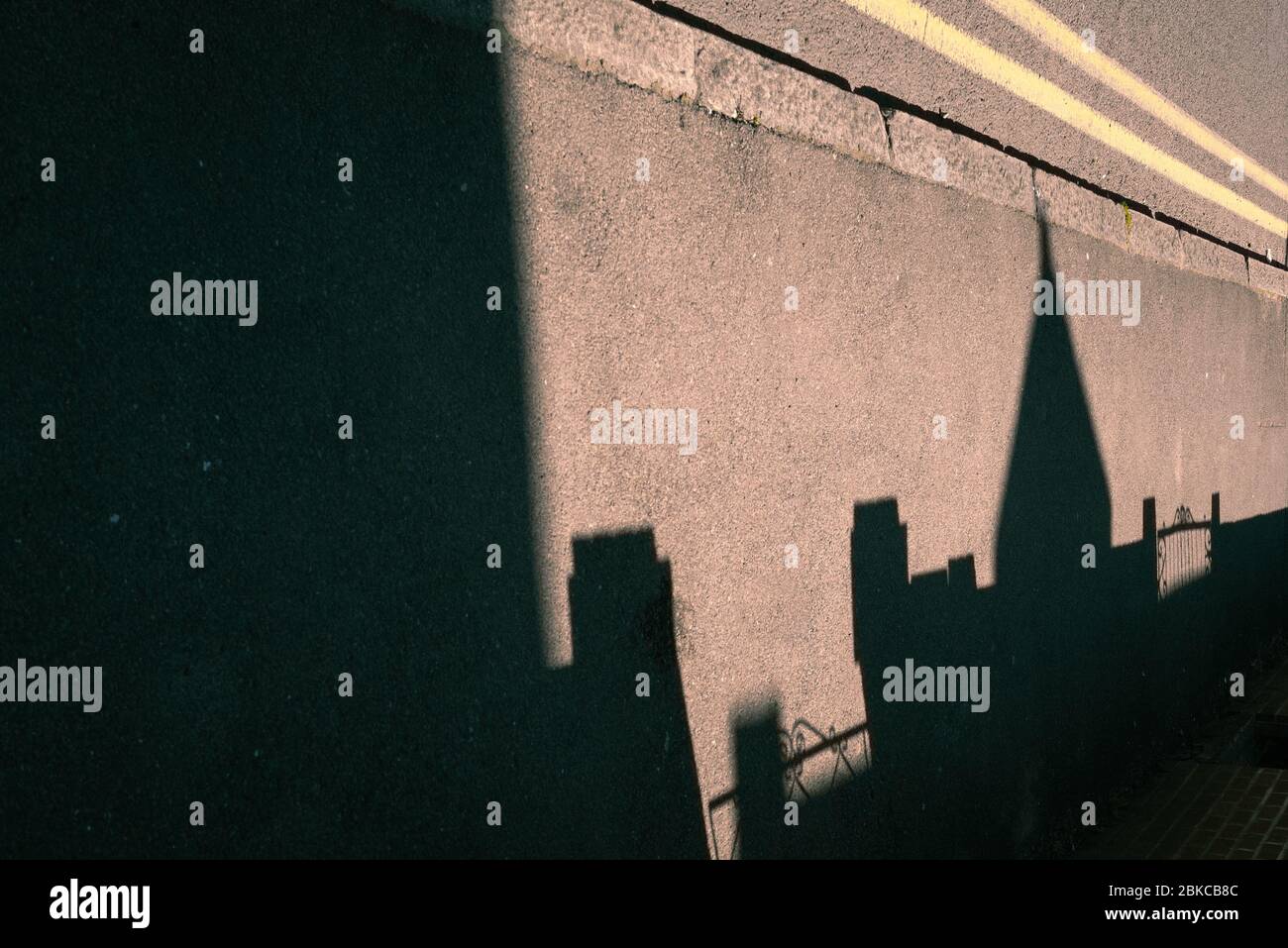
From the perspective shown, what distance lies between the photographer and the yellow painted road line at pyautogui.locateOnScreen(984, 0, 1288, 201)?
754cm

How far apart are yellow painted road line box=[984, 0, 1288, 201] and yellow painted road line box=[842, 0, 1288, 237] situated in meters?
0.29

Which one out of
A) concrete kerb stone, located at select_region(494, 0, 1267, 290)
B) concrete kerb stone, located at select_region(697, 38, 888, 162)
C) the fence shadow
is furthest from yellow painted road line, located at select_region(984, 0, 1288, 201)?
concrete kerb stone, located at select_region(697, 38, 888, 162)

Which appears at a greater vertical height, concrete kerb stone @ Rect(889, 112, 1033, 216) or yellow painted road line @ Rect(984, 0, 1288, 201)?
Result: yellow painted road line @ Rect(984, 0, 1288, 201)

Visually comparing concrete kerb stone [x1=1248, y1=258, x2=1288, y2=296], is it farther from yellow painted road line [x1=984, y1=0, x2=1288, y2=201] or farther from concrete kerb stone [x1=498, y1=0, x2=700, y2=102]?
concrete kerb stone [x1=498, y1=0, x2=700, y2=102]

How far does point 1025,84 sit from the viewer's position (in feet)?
24.4

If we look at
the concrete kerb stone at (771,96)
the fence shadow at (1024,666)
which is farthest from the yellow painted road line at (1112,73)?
the fence shadow at (1024,666)

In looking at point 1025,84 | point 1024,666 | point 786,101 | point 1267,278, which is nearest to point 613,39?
point 786,101

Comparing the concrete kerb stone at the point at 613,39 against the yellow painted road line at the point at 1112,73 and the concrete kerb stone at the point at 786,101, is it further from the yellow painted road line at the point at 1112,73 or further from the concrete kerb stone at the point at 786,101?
the yellow painted road line at the point at 1112,73

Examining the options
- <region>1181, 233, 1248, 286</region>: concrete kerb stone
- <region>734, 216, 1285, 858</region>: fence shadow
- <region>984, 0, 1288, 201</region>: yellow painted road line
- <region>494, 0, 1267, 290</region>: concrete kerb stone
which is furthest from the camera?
<region>1181, 233, 1248, 286</region>: concrete kerb stone

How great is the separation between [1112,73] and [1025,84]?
5.63 ft

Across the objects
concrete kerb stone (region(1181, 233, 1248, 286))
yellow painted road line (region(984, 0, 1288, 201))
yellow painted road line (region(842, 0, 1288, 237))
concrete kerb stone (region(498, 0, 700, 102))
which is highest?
yellow painted road line (region(984, 0, 1288, 201))

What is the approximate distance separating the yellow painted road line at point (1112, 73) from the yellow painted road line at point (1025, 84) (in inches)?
11.3

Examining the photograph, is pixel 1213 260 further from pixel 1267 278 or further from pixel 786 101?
pixel 786 101

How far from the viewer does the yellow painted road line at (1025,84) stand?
20.5ft
